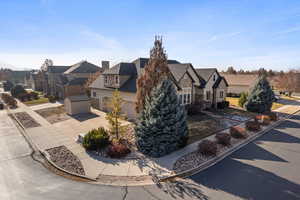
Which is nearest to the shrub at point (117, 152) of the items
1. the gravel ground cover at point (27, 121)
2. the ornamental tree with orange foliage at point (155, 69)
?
the ornamental tree with orange foliage at point (155, 69)

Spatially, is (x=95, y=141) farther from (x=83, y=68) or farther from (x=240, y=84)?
(x=240, y=84)

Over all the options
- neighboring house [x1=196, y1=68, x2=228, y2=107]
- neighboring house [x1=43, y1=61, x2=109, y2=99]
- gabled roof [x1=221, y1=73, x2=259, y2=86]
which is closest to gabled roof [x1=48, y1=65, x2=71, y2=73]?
neighboring house [x1=43, y1=61, x2=109, y2=99]

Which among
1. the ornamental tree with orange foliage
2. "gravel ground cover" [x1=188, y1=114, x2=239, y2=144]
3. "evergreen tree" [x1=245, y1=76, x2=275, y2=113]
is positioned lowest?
"gravel ground cover" [x1=188, y1=114, x2=239, y2=144]

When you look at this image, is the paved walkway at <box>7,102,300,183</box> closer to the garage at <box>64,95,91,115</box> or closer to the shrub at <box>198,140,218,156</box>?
the shrub at <box>198,140,218,156</box>

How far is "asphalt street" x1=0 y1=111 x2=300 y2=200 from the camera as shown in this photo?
7299mm

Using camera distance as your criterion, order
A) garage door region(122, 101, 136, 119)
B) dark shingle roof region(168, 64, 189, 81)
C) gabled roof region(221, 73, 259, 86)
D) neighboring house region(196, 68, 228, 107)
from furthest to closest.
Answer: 1. gabled roof region(221, 73, 259, 86)
2. neighboring house region(196, 68, 228, 107)
3. dark shingle roof region(168, 64, 189, 81)
4. garage door region(122, 101, 136, 119)

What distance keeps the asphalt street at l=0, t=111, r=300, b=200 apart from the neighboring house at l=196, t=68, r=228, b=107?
1476cm

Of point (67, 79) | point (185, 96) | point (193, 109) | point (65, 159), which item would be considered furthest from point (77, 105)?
point (67, 79)

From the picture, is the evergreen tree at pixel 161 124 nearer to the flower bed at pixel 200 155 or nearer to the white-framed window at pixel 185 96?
the flower bed at pixel 200 155

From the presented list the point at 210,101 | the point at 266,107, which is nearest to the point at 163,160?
the point at 210,101

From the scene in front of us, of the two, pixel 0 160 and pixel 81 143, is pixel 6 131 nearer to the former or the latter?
pixel 0 160

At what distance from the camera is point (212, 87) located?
26.4 meters

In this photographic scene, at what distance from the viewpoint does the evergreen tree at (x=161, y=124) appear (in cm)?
1056

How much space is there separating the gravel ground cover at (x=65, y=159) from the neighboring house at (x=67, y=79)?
2419 cm
